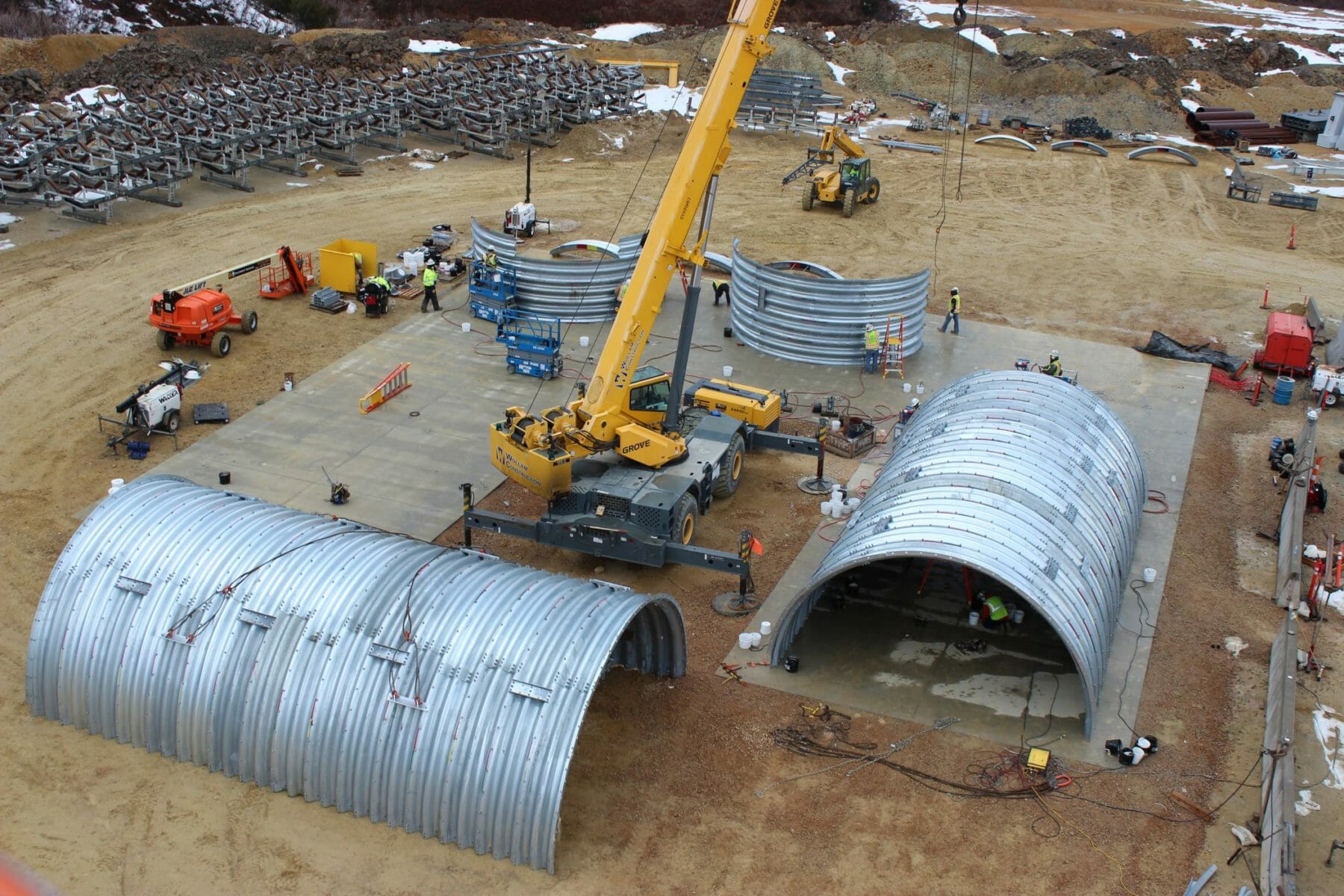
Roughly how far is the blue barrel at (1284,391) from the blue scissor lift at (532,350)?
16236 millimetres

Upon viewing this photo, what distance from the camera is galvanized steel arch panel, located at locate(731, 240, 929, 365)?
29.3m

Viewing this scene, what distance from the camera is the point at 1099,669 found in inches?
684

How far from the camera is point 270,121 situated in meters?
43.1

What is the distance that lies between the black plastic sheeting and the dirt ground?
1108mm

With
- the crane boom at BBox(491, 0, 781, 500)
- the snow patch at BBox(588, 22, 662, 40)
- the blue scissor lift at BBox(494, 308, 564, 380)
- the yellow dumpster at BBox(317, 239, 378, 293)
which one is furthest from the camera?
→ the snow patch at BBox(588, 22, 662, 40)

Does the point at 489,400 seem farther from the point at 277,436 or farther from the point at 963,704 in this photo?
the point at 963,704

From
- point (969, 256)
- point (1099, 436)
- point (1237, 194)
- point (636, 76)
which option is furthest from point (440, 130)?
point (1099, 436)

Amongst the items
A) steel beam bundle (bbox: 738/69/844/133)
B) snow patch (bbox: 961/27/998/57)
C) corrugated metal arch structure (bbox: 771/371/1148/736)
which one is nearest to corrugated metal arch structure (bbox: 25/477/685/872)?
corrugated metal arch structure (bbox: 771/371/1148/736)

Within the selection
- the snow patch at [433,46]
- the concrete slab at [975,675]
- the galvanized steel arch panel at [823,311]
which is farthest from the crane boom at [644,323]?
the snow patch at [433,46]

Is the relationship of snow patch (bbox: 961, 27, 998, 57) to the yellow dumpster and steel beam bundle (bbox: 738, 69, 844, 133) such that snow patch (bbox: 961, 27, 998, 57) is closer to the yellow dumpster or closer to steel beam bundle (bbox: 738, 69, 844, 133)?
steel beam bundle (bbox: 738, 69, 844, 133)

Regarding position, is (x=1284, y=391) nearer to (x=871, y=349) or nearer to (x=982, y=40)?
(x=871, y=349)

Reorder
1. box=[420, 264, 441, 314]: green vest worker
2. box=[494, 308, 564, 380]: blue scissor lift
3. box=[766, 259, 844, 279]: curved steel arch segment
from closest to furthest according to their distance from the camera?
1. box=[494, 308, 564, 380]: blue scissor lift
2. box=[420, 264, 441, 314]: green vest worker
3. box=[766, 259, 844, 279]: curved steel arch segment

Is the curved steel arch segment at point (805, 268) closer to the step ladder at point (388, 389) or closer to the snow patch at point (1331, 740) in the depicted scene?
the step ladder at point (388, 389)

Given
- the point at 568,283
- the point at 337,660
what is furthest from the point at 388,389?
the point at 337,660
